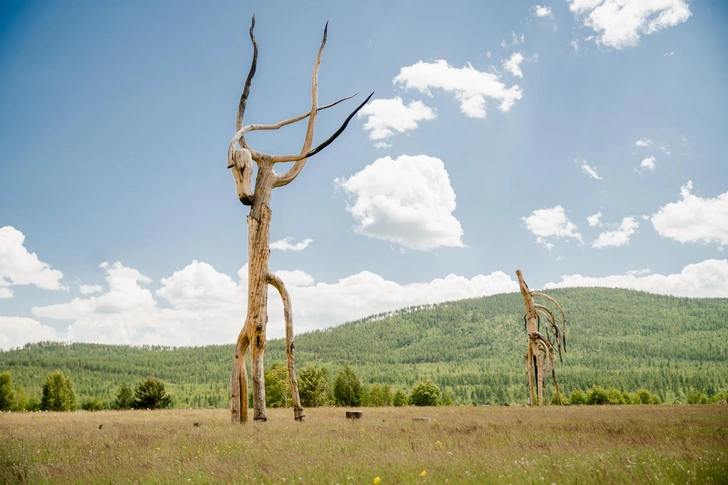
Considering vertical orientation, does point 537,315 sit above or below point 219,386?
above

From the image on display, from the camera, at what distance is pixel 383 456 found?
7078mm

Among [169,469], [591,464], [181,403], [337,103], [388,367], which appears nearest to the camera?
[591,464]

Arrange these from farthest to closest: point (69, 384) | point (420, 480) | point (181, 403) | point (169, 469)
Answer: point (181, 403), point (69, 384), point (169, 469), point (420, 480)

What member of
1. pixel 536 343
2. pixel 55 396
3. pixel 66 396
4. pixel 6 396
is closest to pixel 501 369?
pixel 66 396

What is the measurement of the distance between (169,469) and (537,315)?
67.5 ft

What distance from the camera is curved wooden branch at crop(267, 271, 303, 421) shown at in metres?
14.0

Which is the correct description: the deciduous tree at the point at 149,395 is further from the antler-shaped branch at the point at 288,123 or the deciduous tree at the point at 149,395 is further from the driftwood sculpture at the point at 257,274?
the antler-shaped branch at the point at 288,123

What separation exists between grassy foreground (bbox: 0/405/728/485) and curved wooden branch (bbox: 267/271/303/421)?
2.79 meters

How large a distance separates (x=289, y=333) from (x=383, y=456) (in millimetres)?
7512

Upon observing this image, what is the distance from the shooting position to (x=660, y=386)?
119 meters

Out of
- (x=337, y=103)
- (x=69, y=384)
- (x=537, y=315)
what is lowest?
(x=69, y=384)

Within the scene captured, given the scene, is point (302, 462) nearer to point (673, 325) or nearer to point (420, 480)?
point (420, 480)

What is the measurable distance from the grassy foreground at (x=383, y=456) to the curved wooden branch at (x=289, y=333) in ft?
9.16

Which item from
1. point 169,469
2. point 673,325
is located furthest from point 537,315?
point 673,325
